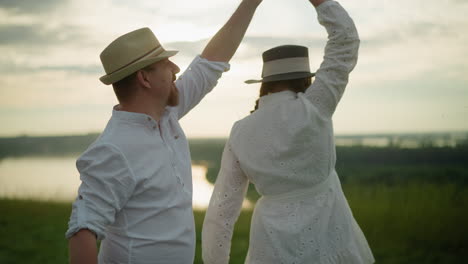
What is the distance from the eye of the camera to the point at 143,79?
1.79 metres

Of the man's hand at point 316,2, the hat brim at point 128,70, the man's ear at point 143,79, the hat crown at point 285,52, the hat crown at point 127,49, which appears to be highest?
the man's hand at point 316,2

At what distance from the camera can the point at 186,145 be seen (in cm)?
198

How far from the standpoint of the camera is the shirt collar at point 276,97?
2.26 metres

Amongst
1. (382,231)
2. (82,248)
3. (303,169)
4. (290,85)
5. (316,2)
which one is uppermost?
(316,2)

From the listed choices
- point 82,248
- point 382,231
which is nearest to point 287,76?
point 82,248

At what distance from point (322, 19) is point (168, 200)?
3.45 ft

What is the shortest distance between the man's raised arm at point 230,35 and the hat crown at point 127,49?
1.47ft

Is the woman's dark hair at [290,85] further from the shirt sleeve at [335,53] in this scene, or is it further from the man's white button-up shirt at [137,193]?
the man's white button-up shirt at [137,193]

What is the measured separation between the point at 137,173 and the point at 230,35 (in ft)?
3.13

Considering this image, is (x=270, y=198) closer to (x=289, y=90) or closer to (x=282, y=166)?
(x=282, y=166)

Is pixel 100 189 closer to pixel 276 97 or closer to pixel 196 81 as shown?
pixel 196 81

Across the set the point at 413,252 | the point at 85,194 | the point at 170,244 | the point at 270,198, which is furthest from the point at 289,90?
the point at 413,252

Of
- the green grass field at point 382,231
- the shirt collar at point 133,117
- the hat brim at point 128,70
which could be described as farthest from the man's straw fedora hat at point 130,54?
the green grass field at point 382,231

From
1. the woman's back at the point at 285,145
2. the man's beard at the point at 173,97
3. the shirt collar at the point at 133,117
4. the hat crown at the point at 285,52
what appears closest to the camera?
the shirt collar at the point at 133,117
